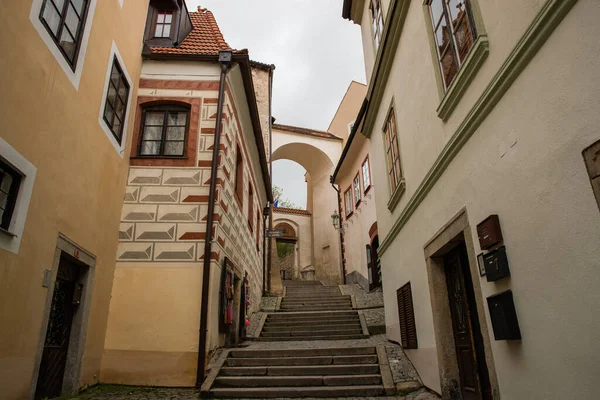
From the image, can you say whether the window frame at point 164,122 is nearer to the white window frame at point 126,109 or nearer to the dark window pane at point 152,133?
the dark window pane at point 152,133

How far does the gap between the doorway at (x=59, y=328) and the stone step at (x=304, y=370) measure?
2386 mm

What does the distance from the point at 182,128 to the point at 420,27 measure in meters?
4.79

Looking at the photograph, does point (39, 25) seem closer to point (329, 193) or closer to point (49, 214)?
point (49, 214)

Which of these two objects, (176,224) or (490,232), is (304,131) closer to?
(176,224)

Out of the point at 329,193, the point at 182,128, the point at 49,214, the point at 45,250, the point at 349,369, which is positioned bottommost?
the point at 349,369

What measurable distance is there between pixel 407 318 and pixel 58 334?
16.9 feet

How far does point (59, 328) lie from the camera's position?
5723 mm

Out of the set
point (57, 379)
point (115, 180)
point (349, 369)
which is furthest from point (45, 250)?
point (349, 369)

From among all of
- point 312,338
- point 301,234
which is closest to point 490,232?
point 312,338

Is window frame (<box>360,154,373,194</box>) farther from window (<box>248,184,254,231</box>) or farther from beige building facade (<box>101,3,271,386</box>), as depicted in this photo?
beige building facade (<box>101,3,271,386</box>)

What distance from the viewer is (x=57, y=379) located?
5.58 meters

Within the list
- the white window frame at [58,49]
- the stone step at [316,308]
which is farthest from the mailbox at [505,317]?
the stone step at [316,308]

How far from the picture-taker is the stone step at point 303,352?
755cm

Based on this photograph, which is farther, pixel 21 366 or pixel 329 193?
pixel 329 193
